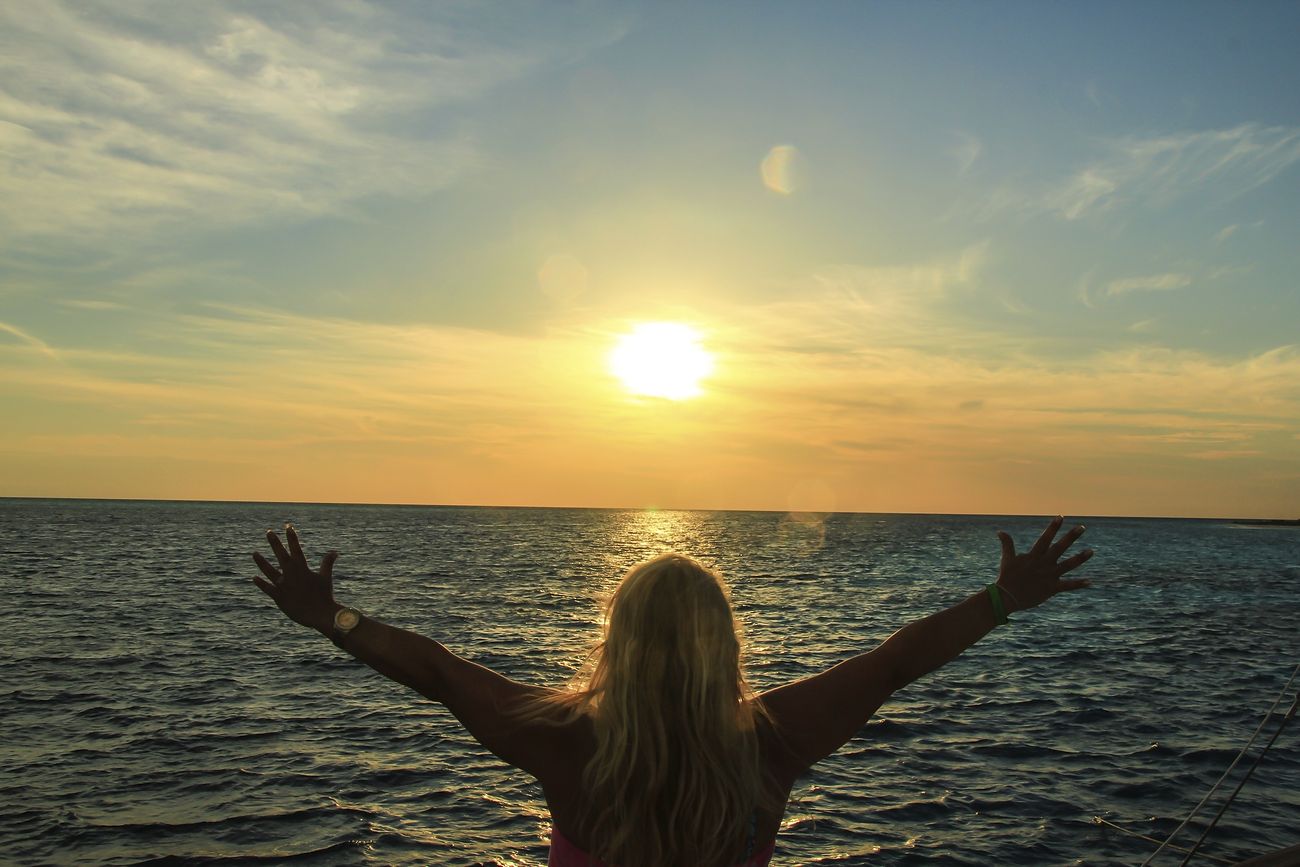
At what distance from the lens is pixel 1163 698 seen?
20.4m

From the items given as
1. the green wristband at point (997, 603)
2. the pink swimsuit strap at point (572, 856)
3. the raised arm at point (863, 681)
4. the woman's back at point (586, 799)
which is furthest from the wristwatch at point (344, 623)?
the green wristband at point (997, 603)

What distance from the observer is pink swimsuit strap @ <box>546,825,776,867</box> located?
8.91ft

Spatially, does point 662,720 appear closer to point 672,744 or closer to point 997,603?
point 672,744

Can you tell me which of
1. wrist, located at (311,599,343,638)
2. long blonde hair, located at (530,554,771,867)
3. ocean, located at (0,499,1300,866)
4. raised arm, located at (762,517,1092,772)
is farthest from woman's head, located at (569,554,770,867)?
ocean, located at (0,499,1300,866)

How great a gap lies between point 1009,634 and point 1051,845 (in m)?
20.7

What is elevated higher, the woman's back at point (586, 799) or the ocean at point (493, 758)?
the woman's back at point (586, 799)

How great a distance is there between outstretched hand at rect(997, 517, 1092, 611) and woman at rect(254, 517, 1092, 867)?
1.63 ft

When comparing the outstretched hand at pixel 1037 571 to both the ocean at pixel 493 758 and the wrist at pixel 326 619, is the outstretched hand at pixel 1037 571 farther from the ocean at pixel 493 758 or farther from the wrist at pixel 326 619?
the ocean at pixel 493 758

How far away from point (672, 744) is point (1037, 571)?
148 cm

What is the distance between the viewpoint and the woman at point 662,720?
8.60 feet

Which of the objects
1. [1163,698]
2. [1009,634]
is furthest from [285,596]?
[1009,634]

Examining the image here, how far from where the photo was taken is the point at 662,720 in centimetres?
264

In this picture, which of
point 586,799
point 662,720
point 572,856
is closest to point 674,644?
point 662,720

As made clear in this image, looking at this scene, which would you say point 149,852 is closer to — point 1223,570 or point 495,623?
point 495,623
